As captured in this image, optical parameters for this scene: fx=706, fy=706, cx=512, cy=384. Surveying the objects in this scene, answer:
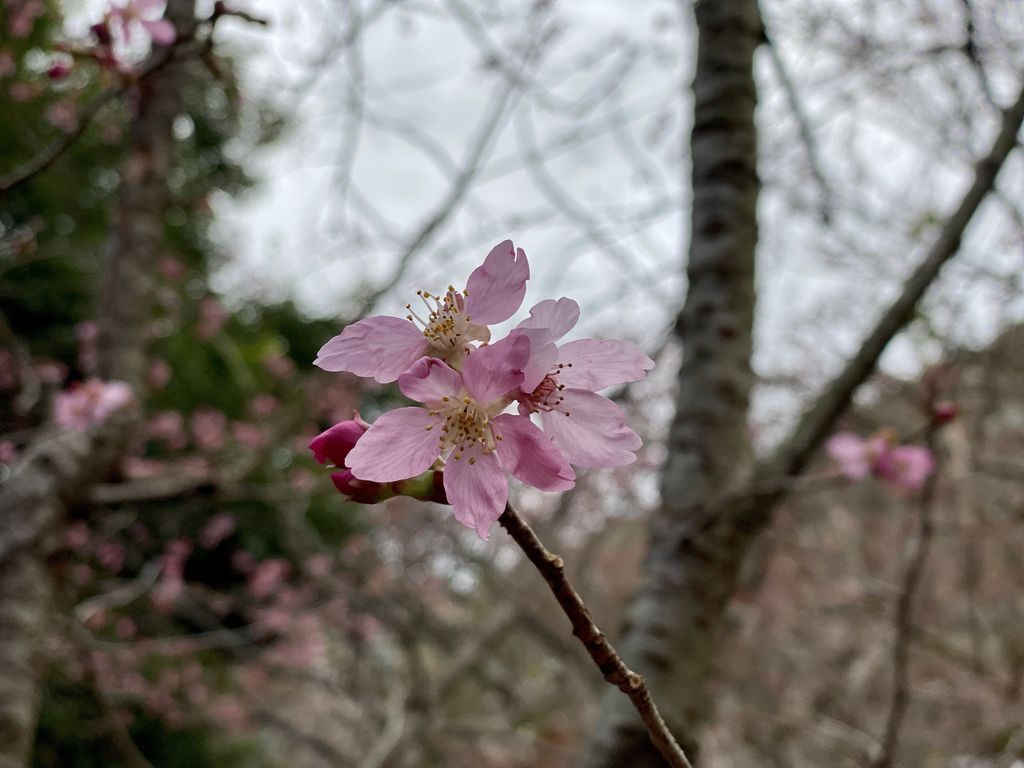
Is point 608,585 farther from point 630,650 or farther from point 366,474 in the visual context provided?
point 366,474

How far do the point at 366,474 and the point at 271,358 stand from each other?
638 cm

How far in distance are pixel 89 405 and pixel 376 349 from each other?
219cm

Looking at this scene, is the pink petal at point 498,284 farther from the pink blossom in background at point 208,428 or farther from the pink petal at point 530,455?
the pink blossom in background at point 208,428

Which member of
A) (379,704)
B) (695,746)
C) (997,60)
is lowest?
(695,746)

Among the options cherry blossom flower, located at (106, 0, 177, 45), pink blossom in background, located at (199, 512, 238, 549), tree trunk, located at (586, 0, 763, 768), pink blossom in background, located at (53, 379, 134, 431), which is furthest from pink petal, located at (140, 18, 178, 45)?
pink blossom in background, located at (199, 512, 238, 549)

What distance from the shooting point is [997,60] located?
8.36 ft

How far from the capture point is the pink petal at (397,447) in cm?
51

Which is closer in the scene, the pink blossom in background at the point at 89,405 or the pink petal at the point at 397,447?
the pink petal at the point at 397,447

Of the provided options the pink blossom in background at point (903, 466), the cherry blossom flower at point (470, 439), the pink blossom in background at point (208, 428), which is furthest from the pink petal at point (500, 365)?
the pink blossom in background at point (208, 428)

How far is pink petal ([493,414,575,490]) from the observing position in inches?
21.4

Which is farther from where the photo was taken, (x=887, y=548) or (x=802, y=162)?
(x=887, y=548)

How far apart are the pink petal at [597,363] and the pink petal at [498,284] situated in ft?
0.19

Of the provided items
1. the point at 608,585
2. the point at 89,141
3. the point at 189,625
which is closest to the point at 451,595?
the point at 608,585

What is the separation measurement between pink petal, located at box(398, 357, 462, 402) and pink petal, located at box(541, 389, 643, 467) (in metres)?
0.09
